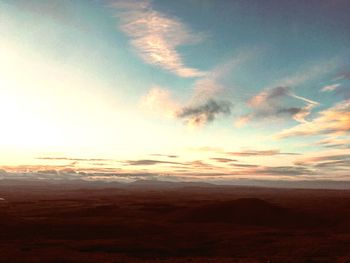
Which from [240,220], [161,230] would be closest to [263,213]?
[240,220]

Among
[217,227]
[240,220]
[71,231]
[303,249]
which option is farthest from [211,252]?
[240,220]

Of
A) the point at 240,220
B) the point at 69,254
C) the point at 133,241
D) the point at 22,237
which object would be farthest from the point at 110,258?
the point at 240,220

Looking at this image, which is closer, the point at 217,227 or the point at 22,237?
the point at 22,237

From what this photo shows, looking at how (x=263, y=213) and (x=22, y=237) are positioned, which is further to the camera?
(x=263, y=213)

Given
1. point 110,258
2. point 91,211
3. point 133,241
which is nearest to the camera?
point 110,258

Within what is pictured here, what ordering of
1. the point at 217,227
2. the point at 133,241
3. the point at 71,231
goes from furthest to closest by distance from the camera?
the point at 217,227
the point at 71,231
the point at 133,241

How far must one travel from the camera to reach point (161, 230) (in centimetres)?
4231

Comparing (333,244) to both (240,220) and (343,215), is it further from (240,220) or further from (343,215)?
(343,215)

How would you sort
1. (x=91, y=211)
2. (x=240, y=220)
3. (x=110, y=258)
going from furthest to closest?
(x=91, y=211)
(x=240, y=220)
(x=110, y=258)

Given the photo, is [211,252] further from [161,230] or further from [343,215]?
[343,215]

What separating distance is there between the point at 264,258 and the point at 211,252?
5423 millimetres

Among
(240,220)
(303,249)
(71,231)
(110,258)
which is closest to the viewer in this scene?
(110,258)

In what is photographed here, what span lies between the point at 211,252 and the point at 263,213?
97.5 ft

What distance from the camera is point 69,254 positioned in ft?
91.2
